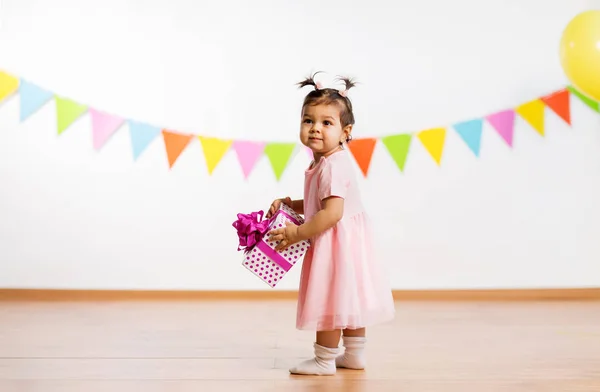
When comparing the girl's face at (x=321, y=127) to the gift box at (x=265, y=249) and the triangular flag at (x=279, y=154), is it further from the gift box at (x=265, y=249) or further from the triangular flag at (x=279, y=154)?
the triangular flag at (x=279, y=154)

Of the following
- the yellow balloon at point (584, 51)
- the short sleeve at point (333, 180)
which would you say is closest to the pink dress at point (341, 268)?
the short sleeve at point (333, 180)

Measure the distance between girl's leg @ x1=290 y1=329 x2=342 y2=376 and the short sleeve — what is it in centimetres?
33

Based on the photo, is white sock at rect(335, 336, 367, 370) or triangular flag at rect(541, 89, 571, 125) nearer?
white sock at rect(335, 336, 367, 370)

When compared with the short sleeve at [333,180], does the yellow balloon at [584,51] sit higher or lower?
higher

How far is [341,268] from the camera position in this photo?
174 centimetres

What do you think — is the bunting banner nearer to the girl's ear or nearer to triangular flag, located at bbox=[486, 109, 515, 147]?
triangular flag, located at bbox=[486, 109, 515, 147]

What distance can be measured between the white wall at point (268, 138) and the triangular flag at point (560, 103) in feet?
0.11

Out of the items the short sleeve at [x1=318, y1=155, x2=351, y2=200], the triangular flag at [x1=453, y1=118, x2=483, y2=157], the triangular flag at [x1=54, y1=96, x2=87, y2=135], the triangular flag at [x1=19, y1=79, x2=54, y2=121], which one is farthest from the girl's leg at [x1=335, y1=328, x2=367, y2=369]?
the triangular flag at [x1=19, y1=79, x2=54, y2=121]

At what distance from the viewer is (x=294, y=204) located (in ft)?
6.42

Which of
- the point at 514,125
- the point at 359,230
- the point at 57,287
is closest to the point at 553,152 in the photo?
the point at 514,125

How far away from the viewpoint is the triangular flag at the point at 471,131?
314 cm

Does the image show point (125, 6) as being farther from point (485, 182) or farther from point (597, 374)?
point (597, 374)

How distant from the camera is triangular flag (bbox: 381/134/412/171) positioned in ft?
10.3

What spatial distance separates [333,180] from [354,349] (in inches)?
16.2
